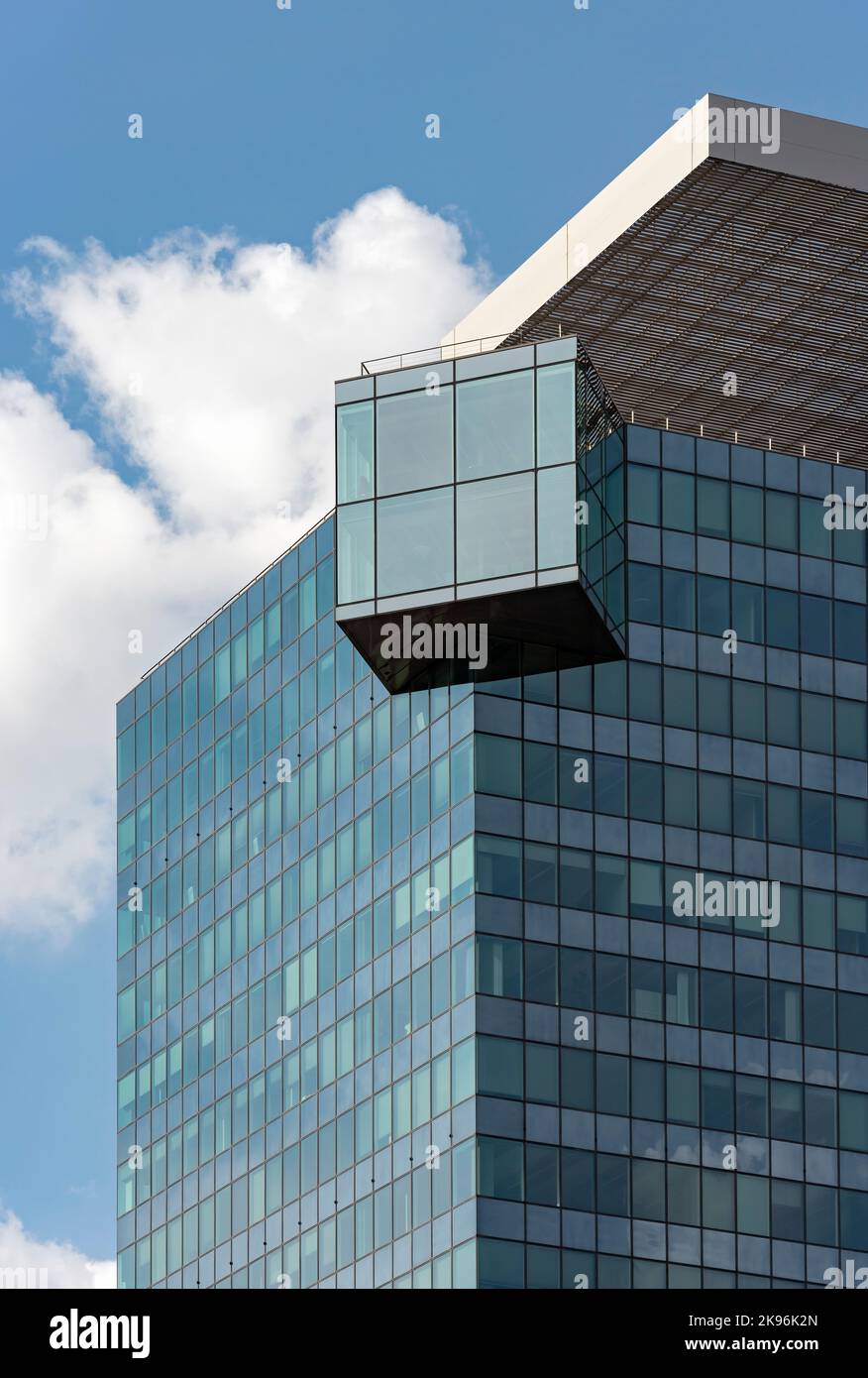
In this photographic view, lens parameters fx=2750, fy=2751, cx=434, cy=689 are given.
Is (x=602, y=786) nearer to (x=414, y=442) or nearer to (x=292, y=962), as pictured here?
(x=414, y=442)

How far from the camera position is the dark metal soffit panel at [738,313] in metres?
91.4

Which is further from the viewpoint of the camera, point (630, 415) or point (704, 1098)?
point (630, 415)

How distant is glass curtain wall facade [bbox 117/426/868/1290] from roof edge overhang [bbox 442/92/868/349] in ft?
28.6

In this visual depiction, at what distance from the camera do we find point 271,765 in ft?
356

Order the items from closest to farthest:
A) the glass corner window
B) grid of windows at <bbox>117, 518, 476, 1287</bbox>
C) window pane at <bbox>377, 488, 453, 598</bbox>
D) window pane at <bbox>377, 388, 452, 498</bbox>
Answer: window pane at <bbox>377, 488, 453, 598</bbox>
grid of windows at <bbox>117, 518, 476, 1287</bbox>
window pane at <bbox>377, 388, 452, 498</bbox>
the glass corner window

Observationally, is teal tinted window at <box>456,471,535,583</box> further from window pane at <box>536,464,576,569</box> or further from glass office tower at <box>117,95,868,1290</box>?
window pane at <box>536,464,576,569</box>

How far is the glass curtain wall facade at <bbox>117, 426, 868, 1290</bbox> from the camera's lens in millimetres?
89625

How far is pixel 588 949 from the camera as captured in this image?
3617 inches

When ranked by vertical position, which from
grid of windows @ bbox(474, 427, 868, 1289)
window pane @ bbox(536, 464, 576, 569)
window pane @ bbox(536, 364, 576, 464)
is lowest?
grid of windows @ bbox(474, 427, 868, 1289)

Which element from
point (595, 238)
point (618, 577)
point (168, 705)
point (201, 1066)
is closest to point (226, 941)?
point (201, 1066)

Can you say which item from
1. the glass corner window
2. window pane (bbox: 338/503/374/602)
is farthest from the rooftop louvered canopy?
window pane (bbox: 338/503/374/602)

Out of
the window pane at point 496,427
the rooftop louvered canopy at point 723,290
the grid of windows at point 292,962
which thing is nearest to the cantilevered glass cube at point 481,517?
the window pane at point 496,427
